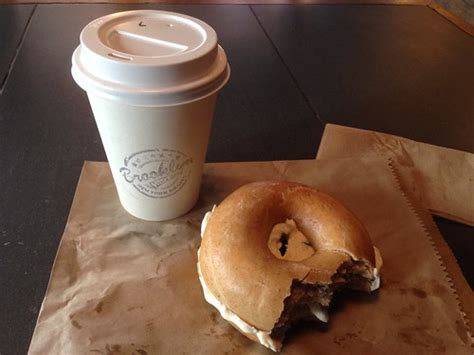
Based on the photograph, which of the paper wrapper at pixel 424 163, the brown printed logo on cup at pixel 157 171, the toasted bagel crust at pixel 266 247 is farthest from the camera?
the paper wrapper at pixel 424 163

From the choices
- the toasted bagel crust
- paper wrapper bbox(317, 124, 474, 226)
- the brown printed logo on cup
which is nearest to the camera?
the toasted bagel crust

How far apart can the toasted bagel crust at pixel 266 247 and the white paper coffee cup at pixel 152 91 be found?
14 cm

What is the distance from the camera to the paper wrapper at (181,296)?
78cm

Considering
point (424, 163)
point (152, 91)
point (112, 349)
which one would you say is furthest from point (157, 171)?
point (424, 163)

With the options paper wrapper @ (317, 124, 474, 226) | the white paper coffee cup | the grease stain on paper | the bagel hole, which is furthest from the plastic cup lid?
paper wrapper @ (317, 124, 474, 226)

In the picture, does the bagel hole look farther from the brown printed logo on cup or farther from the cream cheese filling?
the brown printed logo on cup

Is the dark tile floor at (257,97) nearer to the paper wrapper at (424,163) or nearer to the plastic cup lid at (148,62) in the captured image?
the paper wrapper at (424,163)

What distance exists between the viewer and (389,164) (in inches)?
45.3

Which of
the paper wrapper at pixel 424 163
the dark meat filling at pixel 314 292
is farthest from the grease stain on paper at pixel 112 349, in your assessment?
the paper wrapper at pixel 424 163

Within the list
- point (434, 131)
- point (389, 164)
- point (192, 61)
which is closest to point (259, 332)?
point (192, 61)

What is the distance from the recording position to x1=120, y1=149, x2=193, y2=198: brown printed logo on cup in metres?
0.88

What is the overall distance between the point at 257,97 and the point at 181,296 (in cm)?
72

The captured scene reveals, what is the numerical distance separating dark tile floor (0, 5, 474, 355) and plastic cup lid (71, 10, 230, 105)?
1.14ft

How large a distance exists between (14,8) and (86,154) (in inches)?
35.6
